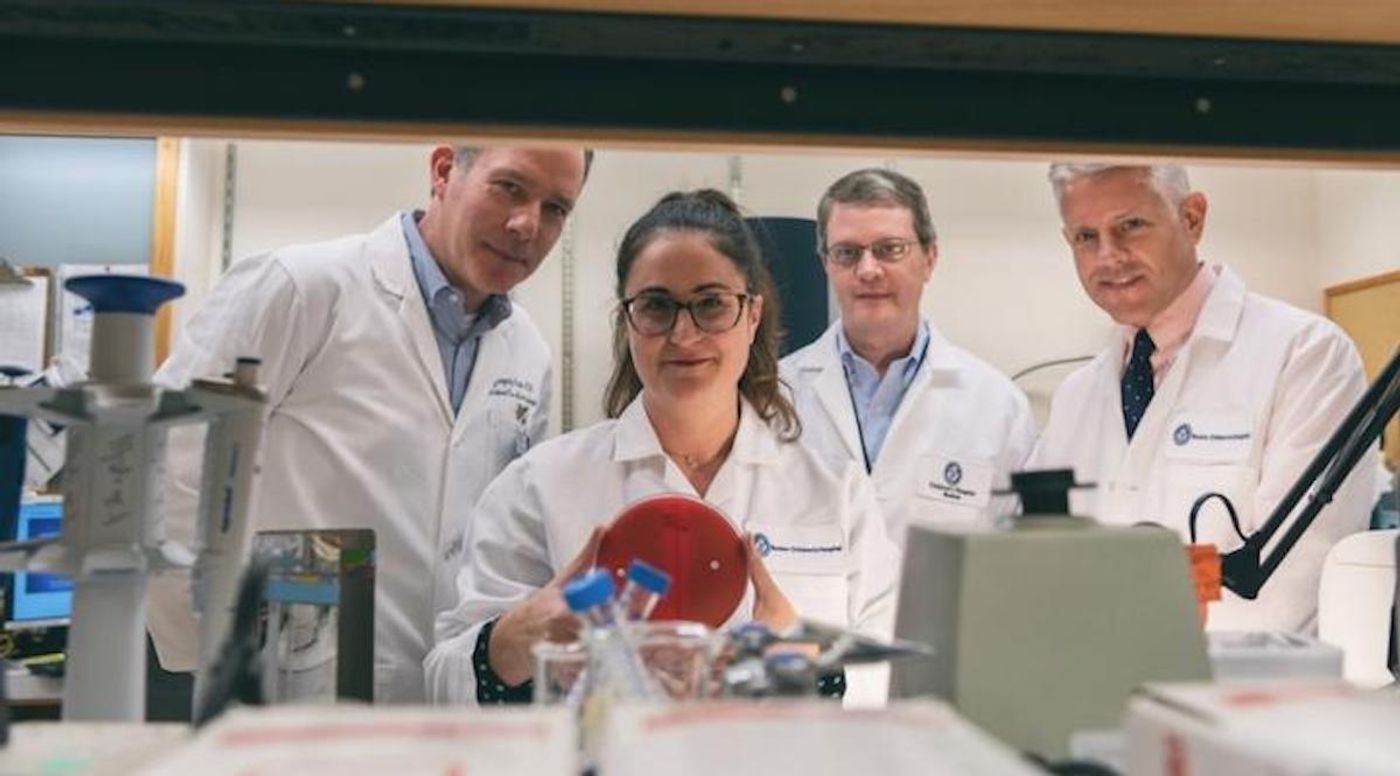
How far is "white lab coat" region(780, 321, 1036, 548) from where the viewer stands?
213 centimetres

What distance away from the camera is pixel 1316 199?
4438mm

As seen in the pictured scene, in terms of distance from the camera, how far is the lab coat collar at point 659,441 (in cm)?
151

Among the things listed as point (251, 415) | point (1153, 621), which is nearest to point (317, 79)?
point (251, 415)

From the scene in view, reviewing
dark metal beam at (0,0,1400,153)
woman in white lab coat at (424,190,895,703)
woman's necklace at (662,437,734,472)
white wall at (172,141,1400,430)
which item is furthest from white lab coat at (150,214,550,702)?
white wall at (172,141,1400,430)

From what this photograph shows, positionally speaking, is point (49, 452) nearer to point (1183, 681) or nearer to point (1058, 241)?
point (1183, 681)

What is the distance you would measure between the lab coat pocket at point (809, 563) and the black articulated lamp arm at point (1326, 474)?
516 millimetres

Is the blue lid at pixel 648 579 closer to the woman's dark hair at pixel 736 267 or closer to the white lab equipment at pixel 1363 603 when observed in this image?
the white lab equipment at pixel 1363 603

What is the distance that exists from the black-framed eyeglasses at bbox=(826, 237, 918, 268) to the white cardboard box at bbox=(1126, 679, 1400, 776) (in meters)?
1.79

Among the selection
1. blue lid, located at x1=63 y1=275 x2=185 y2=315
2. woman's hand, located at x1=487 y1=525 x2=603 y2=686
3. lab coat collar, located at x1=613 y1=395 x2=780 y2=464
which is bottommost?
woman's hand, located at x1=487 y1=525 x2=603 y2=686

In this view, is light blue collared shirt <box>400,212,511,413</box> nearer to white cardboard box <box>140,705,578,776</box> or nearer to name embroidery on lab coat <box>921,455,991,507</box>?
name embroidery on lab coat <box>921,455,991,507</box>

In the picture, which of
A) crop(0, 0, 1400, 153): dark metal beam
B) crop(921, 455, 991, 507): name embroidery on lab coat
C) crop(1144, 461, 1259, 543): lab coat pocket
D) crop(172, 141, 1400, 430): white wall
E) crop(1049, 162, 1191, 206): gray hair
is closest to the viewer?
crop(0, 0, 1400, 153): dark metal beam

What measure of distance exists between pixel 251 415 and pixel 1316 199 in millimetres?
4737

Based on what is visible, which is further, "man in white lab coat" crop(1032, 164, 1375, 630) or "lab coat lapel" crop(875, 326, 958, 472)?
"lab coat lapel" crop(875, 326, 958, 472)

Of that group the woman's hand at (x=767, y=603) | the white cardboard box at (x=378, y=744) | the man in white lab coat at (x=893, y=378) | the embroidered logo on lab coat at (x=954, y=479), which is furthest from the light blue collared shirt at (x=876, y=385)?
the white cardboard box at (x=378, y=744)
